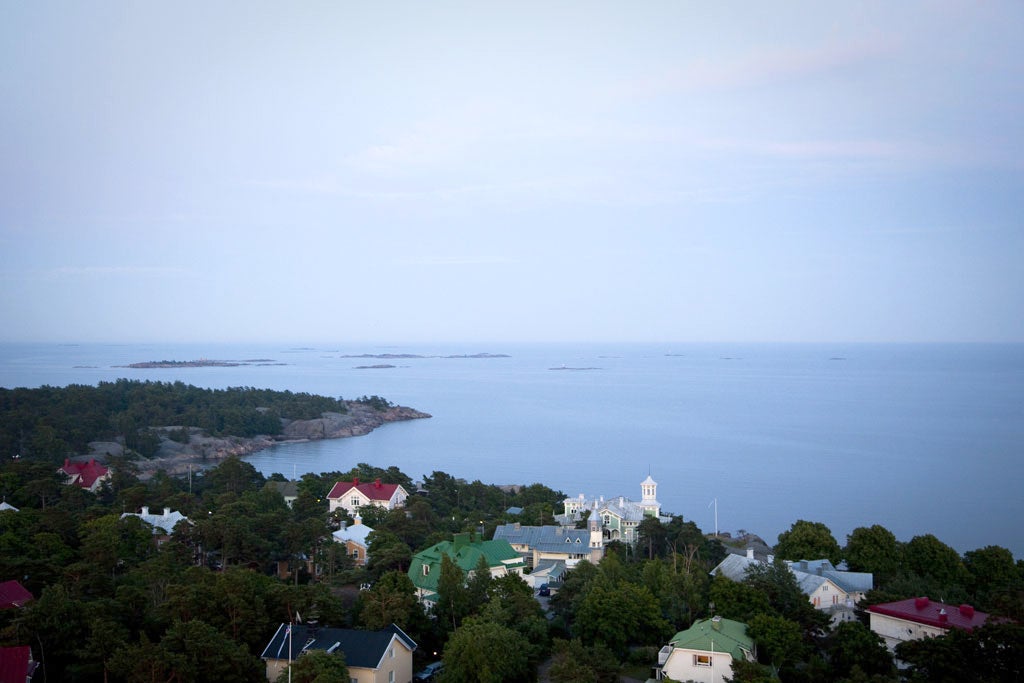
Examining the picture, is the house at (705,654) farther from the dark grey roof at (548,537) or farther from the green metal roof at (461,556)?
the dark grey roof at (548,537)

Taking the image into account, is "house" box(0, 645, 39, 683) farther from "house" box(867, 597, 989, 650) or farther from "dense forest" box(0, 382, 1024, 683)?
"house" box(867, 597, 989, 650)

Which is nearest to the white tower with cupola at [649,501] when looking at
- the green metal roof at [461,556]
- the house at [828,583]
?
the house at [828,583]

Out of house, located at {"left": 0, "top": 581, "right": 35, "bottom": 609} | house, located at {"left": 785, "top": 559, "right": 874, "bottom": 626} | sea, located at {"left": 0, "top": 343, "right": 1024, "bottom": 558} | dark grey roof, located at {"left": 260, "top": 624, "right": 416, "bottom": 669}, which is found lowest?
sea, located at {"left": 0, "top": 343, "right": 1024, "bottom": 558}

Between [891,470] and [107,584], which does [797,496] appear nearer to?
[891,470]

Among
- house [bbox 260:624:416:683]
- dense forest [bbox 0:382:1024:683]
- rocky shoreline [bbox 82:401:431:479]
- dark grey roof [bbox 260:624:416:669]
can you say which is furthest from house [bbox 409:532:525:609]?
rocky shoreline [bbox 82:401:431:479]

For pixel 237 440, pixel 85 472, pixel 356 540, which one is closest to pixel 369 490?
pixel 356 540

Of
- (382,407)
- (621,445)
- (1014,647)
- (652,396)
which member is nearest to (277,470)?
(621,445)

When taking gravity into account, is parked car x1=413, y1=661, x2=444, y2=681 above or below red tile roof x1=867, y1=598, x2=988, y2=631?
below

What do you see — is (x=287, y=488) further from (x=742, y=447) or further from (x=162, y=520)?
(x=742, y=447)
